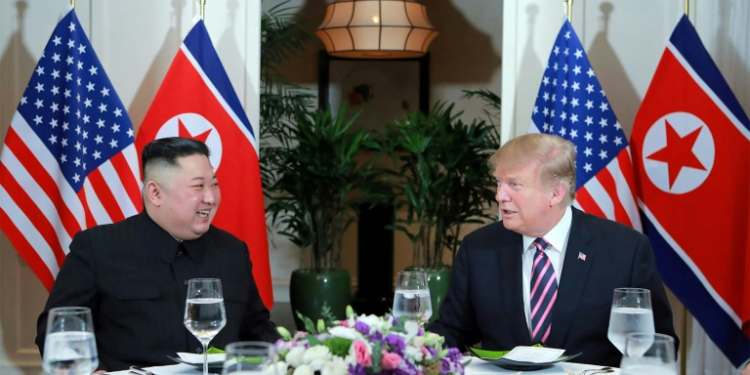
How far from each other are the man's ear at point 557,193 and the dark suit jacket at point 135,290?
93 centimetres

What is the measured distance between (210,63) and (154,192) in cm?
148

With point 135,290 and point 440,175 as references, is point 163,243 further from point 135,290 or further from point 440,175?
point 440,175

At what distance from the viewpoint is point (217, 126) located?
399 cm

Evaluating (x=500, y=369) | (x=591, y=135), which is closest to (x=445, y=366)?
(x=500, y=369)

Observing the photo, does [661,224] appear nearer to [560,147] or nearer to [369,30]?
[560,147]

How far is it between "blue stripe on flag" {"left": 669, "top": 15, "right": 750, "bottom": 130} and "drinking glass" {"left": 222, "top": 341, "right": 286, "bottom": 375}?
10.1 ft

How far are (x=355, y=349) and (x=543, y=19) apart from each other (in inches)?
119

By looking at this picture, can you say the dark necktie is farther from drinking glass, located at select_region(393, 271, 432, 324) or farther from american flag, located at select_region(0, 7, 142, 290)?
american flag, located at select_region(0, 7, 142, 290)

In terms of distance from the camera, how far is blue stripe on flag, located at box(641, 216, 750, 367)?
153 inches

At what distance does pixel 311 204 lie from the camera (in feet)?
16.4

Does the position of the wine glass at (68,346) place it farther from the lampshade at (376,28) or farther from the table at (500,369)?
the lampshade at (376,28)

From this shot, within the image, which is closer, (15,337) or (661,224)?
(661,224)

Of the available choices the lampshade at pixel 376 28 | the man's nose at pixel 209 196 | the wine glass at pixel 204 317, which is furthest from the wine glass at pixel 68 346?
the lampshade at pixel 376 28

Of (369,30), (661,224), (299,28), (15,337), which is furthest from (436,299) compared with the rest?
(299,28)
